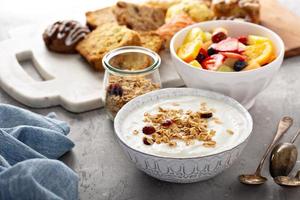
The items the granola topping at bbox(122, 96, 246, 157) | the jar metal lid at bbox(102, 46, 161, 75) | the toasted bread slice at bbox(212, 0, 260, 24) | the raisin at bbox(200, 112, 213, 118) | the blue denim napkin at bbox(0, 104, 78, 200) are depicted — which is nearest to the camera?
the blue denim napkin at bbox(0, 104, 78, 200)

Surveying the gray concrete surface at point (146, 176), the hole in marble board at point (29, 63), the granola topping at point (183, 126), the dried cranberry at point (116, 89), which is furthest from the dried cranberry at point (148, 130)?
the hole in marble board at point (29, 63)

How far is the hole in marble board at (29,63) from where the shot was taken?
1973mm

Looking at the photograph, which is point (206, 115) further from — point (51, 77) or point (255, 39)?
point (51, 77)

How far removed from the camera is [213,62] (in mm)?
1671

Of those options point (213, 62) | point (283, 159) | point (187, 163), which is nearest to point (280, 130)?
Answer: point (283, 159)

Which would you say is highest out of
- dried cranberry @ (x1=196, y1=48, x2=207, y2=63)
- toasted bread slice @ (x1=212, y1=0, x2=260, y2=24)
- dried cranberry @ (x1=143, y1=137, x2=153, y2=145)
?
dried cranberry @ (x1=196, y1=48, x2=207, y2=63)

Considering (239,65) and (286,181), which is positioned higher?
(239,65)

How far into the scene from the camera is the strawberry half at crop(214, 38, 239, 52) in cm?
170

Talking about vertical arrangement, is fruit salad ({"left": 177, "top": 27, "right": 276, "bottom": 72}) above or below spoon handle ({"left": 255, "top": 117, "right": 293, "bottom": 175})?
above

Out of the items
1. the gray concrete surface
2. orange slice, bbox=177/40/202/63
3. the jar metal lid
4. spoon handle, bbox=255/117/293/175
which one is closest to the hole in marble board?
the gray concrete surface

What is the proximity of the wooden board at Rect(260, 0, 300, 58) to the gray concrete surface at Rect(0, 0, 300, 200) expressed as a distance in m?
0.11

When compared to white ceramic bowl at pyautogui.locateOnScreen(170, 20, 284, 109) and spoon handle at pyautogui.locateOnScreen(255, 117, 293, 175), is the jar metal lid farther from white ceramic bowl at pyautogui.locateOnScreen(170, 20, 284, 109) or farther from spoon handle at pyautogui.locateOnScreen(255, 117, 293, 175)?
spoon handle at pyautogui.locateOnScreen(255, 117, 293, 175)

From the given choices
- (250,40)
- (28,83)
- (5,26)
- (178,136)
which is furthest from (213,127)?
(5,26)

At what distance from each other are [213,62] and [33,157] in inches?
21.7
